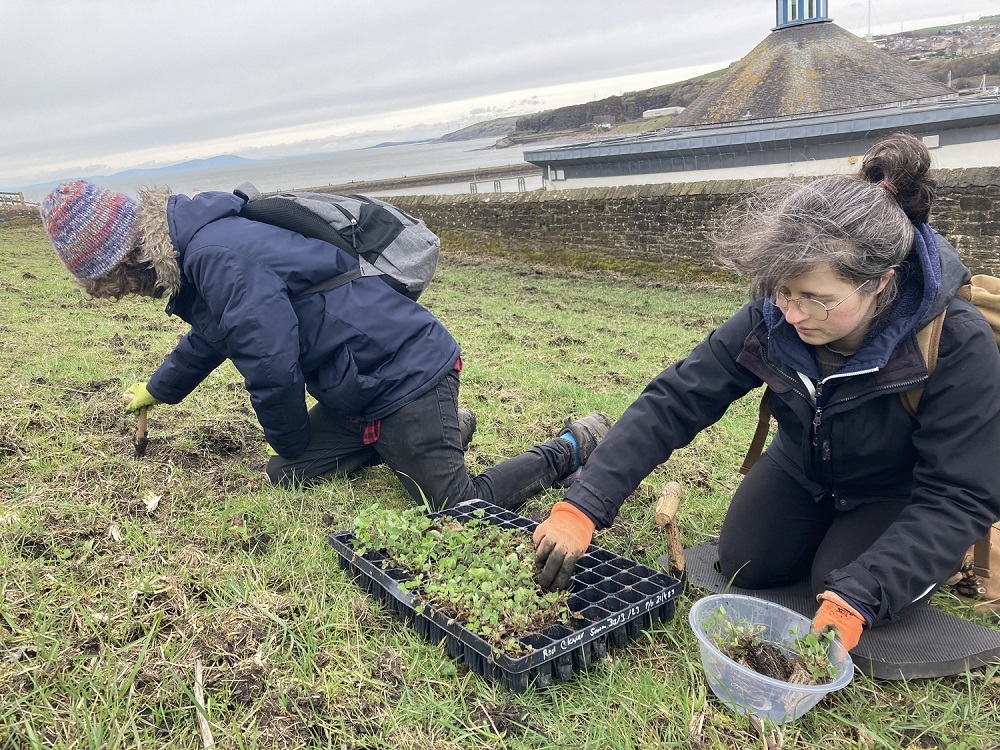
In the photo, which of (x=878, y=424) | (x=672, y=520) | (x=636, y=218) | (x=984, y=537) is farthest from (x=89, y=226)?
(x=636, y=218)

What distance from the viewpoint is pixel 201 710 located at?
83.7 inches

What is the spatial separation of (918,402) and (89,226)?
3294mm

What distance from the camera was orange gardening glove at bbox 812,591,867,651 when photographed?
2.11 metres

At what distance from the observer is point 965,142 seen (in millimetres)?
17047

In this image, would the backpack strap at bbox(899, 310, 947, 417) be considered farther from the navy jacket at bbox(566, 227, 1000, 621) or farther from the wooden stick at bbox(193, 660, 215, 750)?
the wooden stick at bbox(193, 660, 215, 750)

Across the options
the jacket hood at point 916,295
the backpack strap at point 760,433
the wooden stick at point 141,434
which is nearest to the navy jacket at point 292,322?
the wooden stick at point 141,434

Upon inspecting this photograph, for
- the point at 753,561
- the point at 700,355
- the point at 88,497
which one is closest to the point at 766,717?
the point at 753,561

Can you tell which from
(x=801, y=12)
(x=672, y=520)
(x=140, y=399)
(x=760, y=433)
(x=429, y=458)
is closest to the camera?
(x=672, y=520)

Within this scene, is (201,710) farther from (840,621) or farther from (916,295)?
(916,295)

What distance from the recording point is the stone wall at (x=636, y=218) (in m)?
10.1

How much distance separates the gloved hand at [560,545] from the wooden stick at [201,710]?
1.08 metres

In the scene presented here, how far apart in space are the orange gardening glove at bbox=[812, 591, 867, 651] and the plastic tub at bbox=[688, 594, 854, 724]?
0.15 ft

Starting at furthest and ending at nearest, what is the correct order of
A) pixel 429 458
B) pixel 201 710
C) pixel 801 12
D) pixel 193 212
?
pixel 801 12
pixel 429 458
pixel 193 212
pixel 201 710

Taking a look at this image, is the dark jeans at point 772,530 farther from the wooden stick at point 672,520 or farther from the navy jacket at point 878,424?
the wooden stick at point 672,520
